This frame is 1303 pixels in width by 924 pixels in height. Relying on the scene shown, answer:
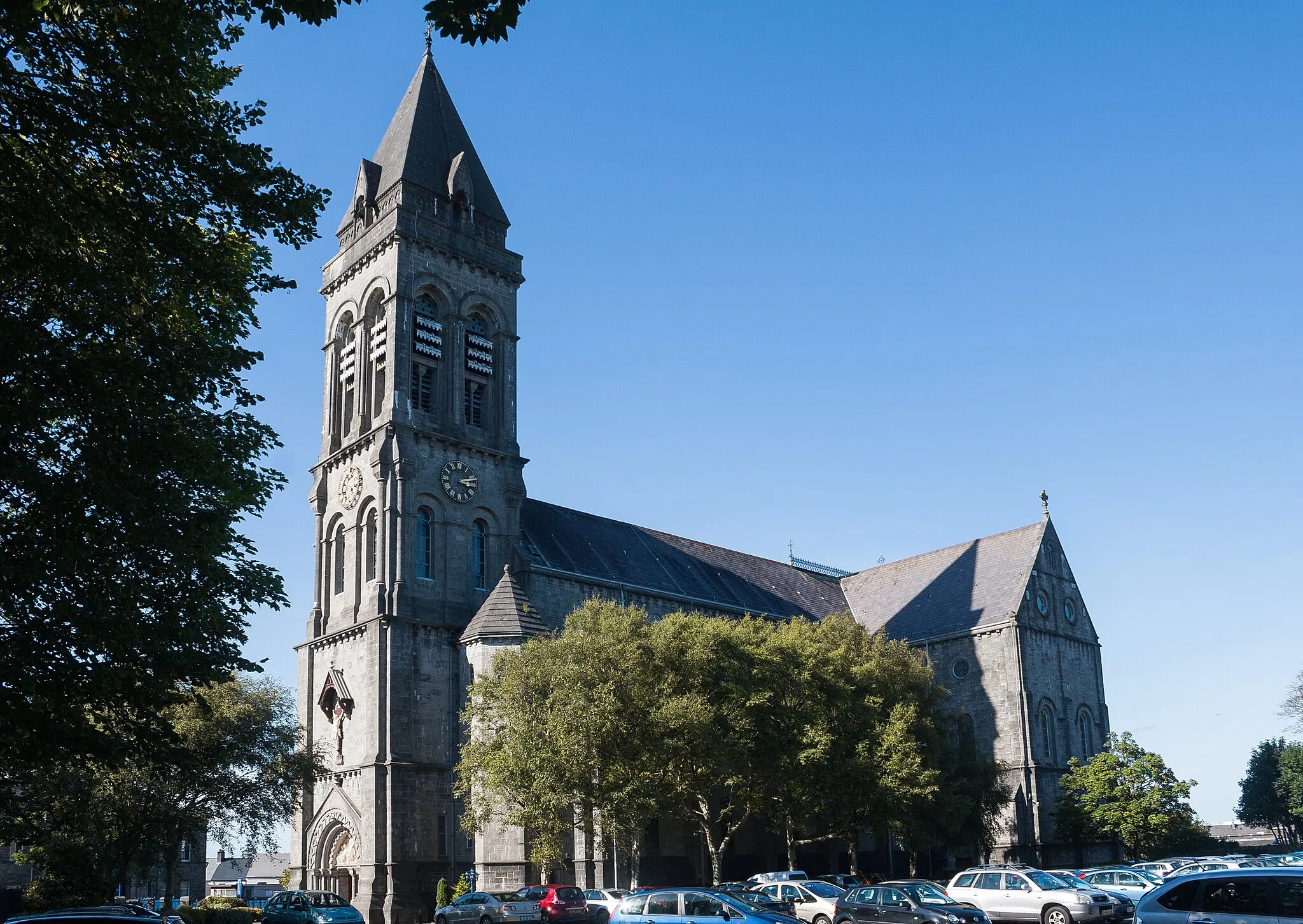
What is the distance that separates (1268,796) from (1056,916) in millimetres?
75770

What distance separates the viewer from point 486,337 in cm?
5756

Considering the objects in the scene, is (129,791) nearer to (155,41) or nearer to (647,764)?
(647,764)

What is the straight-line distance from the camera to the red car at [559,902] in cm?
3428

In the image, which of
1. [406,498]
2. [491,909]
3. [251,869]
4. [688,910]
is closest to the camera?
[688,910]

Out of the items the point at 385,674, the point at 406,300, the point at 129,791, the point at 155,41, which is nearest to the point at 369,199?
the point at 406,300

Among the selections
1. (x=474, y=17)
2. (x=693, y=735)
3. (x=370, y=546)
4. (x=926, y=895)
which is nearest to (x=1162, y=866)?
(x=693, y=735)

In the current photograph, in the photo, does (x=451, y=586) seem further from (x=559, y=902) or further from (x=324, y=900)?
(x=559, y=902)

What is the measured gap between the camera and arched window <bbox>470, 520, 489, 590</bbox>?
173 feet

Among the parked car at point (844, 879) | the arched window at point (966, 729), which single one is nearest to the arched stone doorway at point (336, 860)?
the parked car at point (844, 879)

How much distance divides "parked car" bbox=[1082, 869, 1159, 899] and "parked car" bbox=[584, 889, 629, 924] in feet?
46.2

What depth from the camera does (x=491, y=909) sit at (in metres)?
34.6

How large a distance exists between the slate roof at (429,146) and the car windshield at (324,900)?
107 ft

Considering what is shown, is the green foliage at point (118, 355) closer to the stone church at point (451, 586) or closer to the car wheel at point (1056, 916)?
the car wheel at point (1056, 916)

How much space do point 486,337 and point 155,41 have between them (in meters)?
41.9
